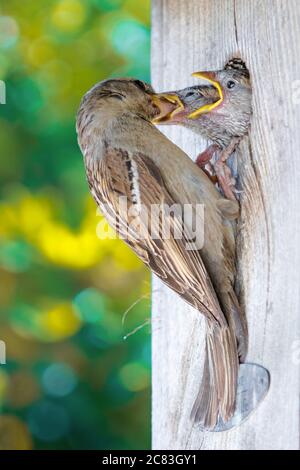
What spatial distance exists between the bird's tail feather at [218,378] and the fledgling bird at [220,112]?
0.94 feet

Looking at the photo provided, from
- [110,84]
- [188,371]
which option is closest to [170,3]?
[110,84]

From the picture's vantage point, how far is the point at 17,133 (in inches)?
121

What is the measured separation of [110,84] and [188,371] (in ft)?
2.12

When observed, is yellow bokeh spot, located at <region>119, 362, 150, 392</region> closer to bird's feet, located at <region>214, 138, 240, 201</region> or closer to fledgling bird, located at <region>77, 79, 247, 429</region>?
fledgling bird, located at <region>77, 79, 247, 429</region>

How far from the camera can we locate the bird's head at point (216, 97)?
196 cm

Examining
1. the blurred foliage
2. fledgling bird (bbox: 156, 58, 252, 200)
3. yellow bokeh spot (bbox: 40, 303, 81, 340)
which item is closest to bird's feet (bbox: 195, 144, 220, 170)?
fledgling bird (bbox: 156, 58, 252, 200)

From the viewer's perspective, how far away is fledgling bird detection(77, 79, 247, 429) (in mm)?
1841

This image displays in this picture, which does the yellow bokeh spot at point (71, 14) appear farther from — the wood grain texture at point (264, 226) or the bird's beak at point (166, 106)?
the bird's beak at point (166, 106)

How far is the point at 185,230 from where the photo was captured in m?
1.87

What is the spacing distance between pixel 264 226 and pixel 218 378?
1.02 feet

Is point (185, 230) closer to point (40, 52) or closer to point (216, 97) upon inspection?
point (216, 97)

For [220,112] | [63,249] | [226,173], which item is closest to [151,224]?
[226,173]

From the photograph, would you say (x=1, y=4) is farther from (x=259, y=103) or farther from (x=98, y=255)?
(x=259, y=103)

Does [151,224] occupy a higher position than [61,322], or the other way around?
[151,224]
